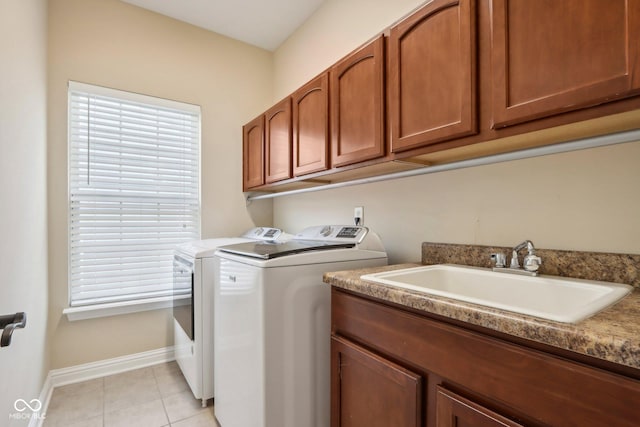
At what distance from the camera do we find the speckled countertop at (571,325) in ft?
1.84

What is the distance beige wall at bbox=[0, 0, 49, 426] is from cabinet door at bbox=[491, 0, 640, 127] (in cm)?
181

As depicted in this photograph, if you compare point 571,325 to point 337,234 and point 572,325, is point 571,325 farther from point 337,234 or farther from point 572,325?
point 337,234

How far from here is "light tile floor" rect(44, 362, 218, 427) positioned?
1809 millimetres

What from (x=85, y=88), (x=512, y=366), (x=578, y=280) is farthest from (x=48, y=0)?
(x=578, y=280)

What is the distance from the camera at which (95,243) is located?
230cm

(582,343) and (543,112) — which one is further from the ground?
(543,112)

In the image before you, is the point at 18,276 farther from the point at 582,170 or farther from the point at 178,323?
the point at 582,170

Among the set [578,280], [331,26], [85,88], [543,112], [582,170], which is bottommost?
[578,280]

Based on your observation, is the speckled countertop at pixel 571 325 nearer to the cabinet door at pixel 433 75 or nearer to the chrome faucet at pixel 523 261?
the chrome faucet at pixel 523 261

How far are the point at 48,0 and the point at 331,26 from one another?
1958 millimetres

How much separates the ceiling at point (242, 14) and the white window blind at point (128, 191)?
0.71 metres

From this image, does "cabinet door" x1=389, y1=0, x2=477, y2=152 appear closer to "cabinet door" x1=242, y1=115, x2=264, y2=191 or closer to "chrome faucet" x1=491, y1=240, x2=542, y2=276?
"chrome faucet" x1=491, y1=240, x2=542, y2=276
